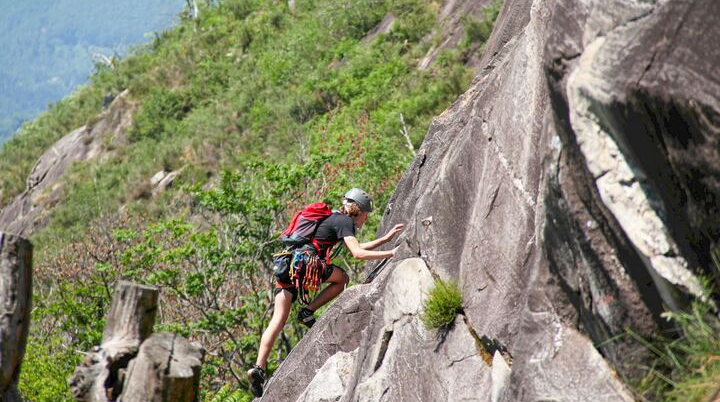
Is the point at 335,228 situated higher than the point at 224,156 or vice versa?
the point at 335,228

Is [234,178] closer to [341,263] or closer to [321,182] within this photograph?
[341,263]

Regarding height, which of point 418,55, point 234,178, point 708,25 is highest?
point 708,25

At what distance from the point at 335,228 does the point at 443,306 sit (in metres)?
1.99

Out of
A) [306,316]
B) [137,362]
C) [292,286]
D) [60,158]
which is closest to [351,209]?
[292,286]

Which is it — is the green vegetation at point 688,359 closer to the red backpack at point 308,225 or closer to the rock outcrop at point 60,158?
the red backpack at point 308,225

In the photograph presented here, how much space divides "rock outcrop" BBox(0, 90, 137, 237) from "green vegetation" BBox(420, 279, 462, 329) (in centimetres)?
4008

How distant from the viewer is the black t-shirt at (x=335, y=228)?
9203mm

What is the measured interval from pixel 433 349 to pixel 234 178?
383 inches

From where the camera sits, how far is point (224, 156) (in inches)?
1495

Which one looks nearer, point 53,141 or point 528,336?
point 528,336

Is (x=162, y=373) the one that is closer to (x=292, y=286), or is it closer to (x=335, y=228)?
(x=335, y=228)

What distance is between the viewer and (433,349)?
7691 mm

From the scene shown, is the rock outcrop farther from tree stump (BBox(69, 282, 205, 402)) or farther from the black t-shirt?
tree stump (BBox(69, 282, 205, 402))

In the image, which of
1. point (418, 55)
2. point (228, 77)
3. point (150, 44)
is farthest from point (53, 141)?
point (418, 55)
